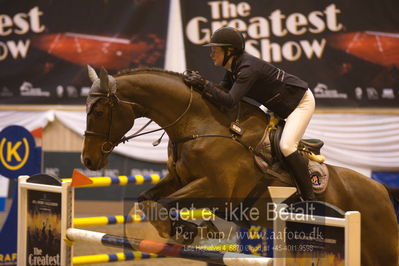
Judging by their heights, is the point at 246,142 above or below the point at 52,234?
above

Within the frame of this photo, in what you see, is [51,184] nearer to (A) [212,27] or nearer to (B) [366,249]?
(B) [366,249]

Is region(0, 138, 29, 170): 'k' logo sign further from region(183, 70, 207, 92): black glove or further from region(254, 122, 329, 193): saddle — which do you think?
region(254, 122, 329, 193): saddle

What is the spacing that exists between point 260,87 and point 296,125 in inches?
12.8

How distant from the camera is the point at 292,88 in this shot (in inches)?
152

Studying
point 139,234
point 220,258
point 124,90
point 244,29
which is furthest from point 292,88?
point 244,29

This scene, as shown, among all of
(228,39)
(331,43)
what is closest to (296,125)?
(228,39)

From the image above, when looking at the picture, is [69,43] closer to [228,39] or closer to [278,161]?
[228,39]

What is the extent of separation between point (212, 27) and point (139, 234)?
2946 mm

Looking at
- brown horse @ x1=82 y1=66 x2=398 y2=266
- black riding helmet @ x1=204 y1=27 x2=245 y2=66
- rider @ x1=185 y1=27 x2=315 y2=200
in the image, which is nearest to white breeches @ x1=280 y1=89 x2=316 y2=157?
rider @ x1=185 y1=27 x2=315 y2=200

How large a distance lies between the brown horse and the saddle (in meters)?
0.04

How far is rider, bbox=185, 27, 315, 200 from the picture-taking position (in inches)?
142

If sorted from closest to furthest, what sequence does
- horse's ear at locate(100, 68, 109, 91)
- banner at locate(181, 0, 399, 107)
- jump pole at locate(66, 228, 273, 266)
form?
1. jump pole at locate(66, 228, 273, 266)
2. horse's ear at locate(100, 68, 109, 91)
3. banner at locate(181, 0, 399, 107)

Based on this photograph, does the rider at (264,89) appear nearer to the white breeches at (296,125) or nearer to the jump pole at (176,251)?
the white breeches at (296,125)

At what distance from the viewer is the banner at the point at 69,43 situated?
818 cm
